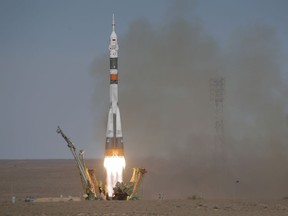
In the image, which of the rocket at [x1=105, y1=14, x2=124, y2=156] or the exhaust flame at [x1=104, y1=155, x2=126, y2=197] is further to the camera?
the exhaust flame at [x1=104, y1=155, x2=126, y2=197]

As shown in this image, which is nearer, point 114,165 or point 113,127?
point 114,165

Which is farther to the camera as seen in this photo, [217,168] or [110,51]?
[217,168]

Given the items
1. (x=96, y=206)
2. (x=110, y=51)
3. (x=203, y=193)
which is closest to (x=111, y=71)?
(x=110, y=51)

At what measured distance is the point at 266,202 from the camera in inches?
2280

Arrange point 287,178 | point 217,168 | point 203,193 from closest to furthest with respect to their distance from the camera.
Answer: point 203,193 < point 287,178 < point 217,168

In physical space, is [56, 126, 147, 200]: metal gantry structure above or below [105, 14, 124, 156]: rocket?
below

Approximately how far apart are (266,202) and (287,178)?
38.9m

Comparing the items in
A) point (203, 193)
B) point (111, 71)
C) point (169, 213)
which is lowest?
point (169, 213)

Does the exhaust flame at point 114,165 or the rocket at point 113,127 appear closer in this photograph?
the rocket at point 113,127

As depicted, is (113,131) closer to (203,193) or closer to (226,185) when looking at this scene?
(203,193)

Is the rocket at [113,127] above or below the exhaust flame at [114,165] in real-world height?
above

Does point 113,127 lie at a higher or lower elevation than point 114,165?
higher

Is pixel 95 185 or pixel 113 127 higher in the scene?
pixel 113 127

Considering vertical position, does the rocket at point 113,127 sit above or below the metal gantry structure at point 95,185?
above
